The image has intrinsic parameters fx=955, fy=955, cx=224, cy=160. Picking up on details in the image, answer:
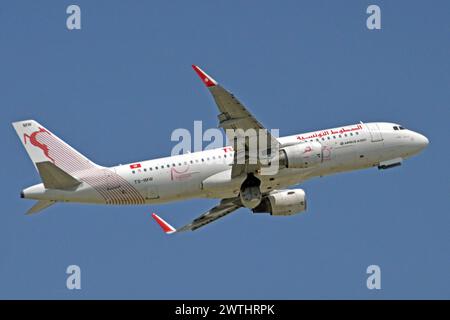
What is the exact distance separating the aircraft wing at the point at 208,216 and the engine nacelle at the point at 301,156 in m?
8.82

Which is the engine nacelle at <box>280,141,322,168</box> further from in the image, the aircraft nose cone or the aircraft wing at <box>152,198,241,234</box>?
the aircraft nose cone

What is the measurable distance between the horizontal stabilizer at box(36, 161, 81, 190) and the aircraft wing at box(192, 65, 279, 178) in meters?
11.4

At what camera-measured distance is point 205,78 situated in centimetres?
6006

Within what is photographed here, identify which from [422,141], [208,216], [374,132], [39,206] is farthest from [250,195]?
[39,206]

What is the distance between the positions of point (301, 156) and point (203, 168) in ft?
23.2

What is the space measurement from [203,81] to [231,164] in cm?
988

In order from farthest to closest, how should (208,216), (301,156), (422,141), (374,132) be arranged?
(208,216) → (422,141) → (374,132) → (301,156)

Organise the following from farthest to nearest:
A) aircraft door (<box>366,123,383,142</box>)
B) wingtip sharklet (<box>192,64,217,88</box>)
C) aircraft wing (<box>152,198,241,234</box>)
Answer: aircraft wing (<box>152,198,241,234</box>) → aircraft door (<box>366,123,383,142</box>) → wingtip sharklet (<box>192,64,217,88</box>)

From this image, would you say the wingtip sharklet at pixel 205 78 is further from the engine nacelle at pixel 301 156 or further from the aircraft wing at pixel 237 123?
the engine nacelle at pixel 301 156

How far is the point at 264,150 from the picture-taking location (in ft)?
224

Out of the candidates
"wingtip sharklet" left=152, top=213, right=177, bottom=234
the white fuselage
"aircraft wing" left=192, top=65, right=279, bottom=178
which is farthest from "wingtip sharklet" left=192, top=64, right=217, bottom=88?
"wingtip sharklet" left=152, top=213, right=177, bottom=234

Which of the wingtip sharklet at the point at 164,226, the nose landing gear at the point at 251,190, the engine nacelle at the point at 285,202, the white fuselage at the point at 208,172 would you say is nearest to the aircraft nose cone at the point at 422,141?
the white fuselage at the point at 208,172

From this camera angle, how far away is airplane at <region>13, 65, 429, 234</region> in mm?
65900

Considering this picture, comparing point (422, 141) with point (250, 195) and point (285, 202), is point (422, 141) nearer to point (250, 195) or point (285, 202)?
point (285, 202)
